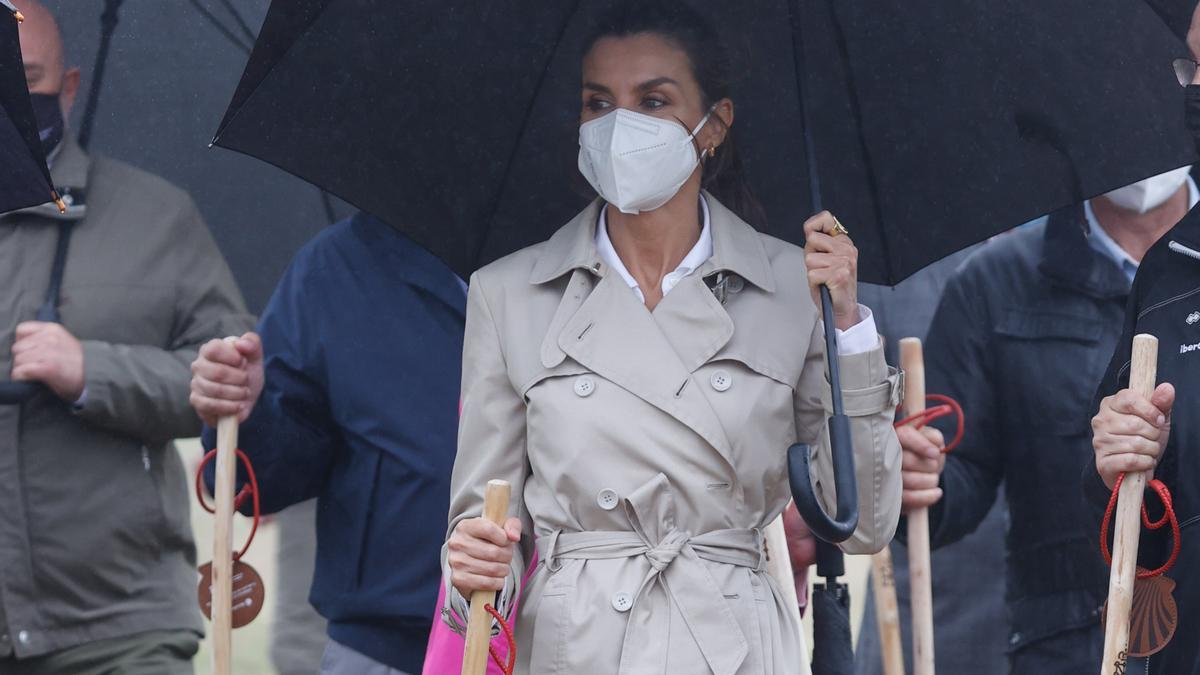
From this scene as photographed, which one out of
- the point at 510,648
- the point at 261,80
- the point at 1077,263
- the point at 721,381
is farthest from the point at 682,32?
the point at 1077,263

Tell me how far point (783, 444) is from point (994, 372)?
6.36 ft

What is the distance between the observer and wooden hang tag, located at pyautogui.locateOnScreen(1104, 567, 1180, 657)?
4.38 metres

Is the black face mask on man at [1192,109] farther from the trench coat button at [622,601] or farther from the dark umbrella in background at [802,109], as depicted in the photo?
the trench coat button at [622,601]

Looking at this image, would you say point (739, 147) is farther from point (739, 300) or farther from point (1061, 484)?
point (1061, 484)

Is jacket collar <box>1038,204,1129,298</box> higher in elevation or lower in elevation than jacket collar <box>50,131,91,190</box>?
lower

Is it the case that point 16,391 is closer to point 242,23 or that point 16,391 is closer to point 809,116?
point 242,23

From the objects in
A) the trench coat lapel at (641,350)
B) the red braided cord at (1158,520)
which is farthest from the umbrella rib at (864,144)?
the red braided cord at (1158,520)

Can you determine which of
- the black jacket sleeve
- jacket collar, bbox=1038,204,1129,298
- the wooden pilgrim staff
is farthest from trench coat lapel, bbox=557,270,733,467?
jacket collar, bbox=1038,204,1129,298

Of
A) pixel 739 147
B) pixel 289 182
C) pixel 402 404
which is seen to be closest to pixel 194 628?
pixel 402 404

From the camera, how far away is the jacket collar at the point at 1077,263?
607 cm

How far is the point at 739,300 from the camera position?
4.43 metres

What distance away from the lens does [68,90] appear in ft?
16.9

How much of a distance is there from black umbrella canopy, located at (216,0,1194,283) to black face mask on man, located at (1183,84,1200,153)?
2cm

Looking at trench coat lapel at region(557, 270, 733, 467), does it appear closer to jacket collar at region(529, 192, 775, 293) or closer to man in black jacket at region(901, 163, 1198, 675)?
jacket collar at region(529, 192, 775, 293)
